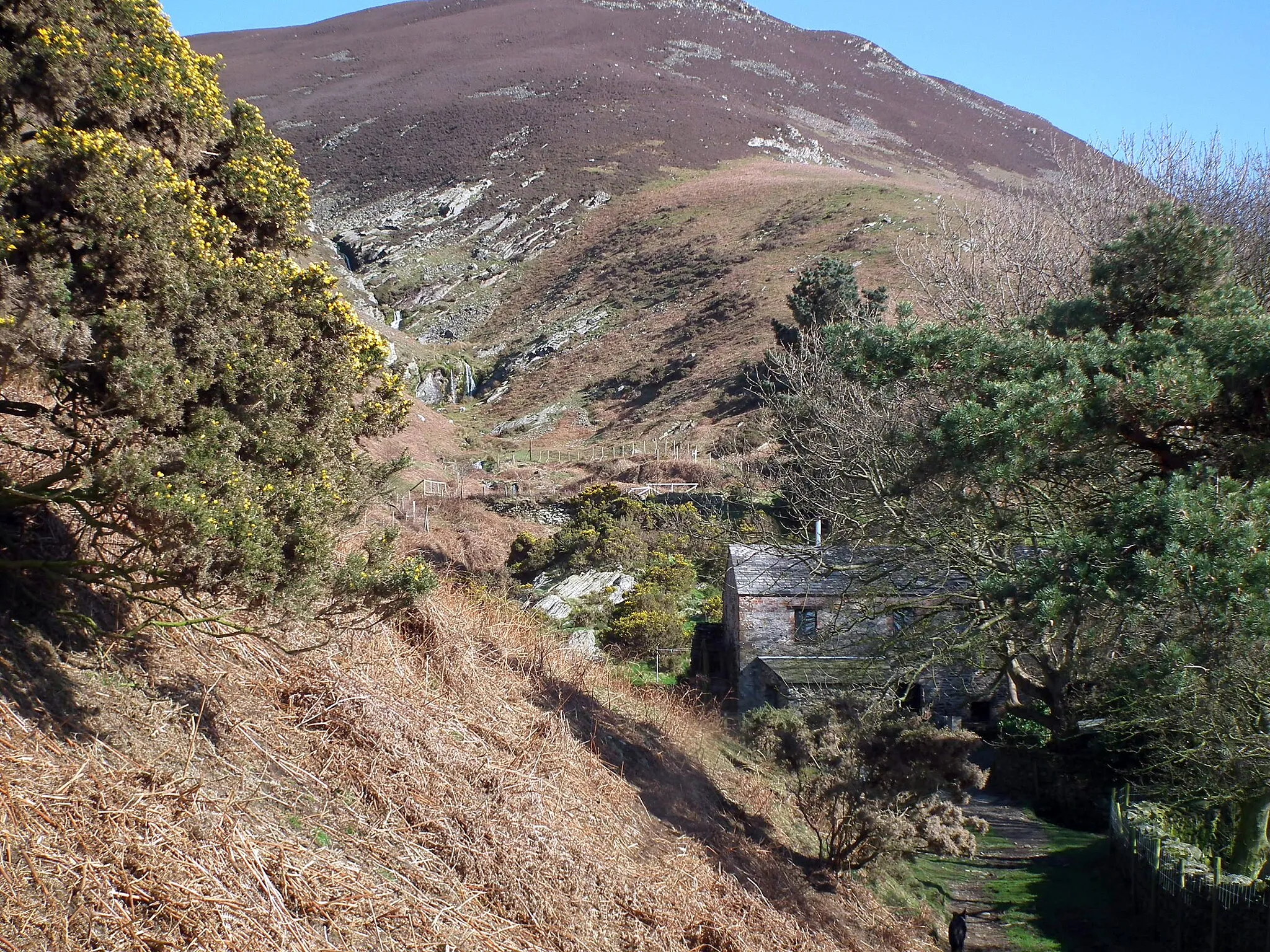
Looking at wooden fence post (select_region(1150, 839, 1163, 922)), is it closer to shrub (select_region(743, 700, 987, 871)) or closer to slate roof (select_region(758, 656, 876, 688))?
shrub (select_region(743, 700, 987, 871))

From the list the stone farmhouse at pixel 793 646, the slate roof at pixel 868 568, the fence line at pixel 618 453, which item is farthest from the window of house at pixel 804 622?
the fence line at pixel 618 453

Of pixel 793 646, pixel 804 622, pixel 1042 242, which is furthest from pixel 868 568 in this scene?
pixel 1042 242

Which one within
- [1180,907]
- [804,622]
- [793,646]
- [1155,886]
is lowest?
[1155,886]

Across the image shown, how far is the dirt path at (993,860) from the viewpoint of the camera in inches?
537

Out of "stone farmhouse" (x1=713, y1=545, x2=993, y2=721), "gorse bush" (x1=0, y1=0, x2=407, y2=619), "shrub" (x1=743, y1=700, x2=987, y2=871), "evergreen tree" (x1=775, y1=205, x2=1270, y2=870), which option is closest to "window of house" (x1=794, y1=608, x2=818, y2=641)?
"stone farmhouse" (x1=713, y1=545, x2=993, y2=721)

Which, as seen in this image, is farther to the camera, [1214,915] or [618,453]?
[618,453]

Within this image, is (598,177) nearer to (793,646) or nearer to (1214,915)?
(793,646)

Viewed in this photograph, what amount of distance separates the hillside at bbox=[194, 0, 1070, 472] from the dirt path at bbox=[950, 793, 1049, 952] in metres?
24.7

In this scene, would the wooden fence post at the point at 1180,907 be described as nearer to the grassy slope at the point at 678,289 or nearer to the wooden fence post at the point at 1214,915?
the wooden fence post at the point at 1214,915

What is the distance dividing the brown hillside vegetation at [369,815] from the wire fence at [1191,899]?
3.77 metres

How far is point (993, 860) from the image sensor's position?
16734 mm

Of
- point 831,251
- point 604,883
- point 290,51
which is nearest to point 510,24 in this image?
point 290,51

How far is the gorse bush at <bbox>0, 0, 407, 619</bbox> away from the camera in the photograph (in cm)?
515

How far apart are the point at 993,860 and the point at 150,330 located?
16.6 meters
